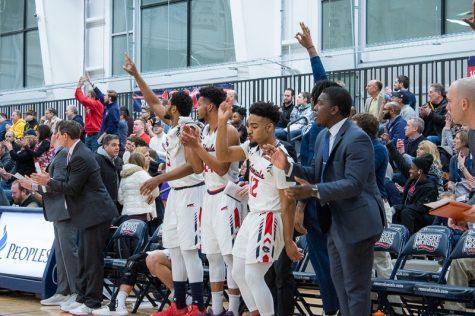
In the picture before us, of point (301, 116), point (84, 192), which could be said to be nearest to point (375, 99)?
point (301, 116)

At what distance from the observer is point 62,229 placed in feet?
36.5

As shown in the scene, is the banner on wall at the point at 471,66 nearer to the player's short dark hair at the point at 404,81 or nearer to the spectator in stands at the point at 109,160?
the player's short dark hair at the point at 404,81

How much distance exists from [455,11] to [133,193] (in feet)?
25.7

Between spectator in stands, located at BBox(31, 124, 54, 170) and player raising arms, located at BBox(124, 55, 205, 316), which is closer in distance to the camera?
player raising arms, located at BBox(124, 55, 205, 316)

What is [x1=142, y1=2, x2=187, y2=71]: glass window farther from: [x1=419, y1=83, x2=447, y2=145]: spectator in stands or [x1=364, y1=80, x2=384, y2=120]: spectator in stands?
[x1=419, y1=83, x2=447, y2=145]: spectator in stands

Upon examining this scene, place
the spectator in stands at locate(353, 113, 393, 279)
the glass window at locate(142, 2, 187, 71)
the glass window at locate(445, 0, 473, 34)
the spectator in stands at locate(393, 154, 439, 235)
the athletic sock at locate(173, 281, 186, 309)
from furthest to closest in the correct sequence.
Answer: the glass window at locate(142, 2, 187, 71), the glass window at locate(445, 0, 473, 34), the spectator in stands at locate(393, 154, 439, 235), the athletic sock at locate(173, 281, 186, 309), the spectator in stands at locate(353, 113, 393, 279)

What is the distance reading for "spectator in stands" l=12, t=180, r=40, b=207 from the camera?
13617mm

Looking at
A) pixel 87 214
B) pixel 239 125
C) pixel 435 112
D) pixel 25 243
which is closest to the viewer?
pixel 87 214

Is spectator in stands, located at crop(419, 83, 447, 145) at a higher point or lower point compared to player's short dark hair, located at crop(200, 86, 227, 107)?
lower

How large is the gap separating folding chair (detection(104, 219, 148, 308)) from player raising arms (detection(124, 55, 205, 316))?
1.25m

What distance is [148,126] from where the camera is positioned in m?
18.0

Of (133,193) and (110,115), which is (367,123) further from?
(110,115)

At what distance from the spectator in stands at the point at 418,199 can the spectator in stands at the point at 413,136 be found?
186 centimetres

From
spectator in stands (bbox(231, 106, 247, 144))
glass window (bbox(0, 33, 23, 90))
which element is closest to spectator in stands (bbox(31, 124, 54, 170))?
spectator in stands (bbox(231, 106, 247, 144))
